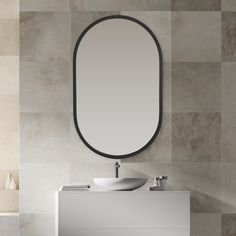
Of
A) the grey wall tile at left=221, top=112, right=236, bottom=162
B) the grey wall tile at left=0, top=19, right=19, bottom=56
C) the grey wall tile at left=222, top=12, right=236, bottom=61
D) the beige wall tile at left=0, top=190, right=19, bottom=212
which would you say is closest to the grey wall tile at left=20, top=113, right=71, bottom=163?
the beige wall tile at left=0, top=190, right=19, bottom=212

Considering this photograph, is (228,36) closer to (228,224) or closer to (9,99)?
(228,224)

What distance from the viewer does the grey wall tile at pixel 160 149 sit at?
13.8 feet

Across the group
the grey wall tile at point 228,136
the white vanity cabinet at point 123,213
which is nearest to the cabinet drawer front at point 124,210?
the white vanity cabinet at point 123,213

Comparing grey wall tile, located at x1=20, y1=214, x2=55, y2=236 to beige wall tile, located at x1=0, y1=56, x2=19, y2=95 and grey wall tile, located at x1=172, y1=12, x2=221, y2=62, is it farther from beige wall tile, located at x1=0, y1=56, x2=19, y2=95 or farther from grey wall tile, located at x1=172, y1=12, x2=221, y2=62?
grey wall tile, located at x1=172, y1=12, x2=221, y2=62

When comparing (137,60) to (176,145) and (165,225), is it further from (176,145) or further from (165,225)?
(165,225)

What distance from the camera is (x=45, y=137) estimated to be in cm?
420

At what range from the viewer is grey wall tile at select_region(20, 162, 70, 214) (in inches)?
165

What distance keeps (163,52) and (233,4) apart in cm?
60

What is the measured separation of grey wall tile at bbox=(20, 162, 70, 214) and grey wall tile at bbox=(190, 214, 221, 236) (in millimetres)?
933

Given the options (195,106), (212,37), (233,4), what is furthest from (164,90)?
(233,4)

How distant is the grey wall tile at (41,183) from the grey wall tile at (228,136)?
3.60 feet

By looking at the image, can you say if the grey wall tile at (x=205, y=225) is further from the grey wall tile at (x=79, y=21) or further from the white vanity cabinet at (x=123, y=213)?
the grey wall tile at (x=79, y=21)

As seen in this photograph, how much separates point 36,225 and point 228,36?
1.88 metres

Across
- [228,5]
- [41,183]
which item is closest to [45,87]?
[41,183]
